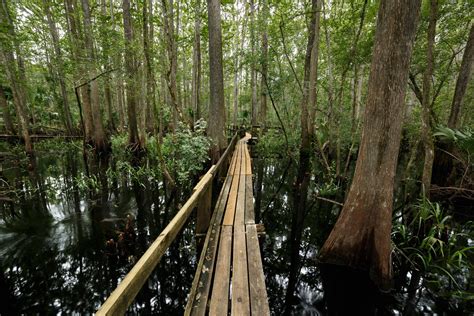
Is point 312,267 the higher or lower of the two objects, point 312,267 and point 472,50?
the lower

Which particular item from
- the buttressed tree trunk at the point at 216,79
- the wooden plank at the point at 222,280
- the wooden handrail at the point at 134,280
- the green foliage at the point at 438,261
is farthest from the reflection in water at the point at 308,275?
the buttressed tree trunk at the point at 216,79

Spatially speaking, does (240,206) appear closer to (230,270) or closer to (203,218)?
(203,218)

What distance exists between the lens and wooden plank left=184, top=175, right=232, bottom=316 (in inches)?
83.8

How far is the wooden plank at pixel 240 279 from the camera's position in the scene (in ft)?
6.92

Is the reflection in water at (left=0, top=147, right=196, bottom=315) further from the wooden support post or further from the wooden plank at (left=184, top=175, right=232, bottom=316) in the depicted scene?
the wooden plank at (left=184, top=175, right=232, bottom=316)

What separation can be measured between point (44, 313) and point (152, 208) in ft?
10.8

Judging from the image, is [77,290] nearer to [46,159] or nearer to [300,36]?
[46,159]

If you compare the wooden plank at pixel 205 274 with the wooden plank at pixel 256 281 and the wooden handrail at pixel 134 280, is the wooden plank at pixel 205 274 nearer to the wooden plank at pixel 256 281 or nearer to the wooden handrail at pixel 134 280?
the wooden plank at pixel 256 281

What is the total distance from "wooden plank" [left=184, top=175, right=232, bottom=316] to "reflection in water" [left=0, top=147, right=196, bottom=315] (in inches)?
34.2

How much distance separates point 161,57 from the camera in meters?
6.85

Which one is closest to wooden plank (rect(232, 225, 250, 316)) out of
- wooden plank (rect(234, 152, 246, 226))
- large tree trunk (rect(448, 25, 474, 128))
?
wooden plank (rect(234, 152, 246, 226))

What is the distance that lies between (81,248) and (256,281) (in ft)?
12.2

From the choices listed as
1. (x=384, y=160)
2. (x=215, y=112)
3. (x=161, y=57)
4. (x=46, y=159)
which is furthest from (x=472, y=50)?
(x=46, y=159)

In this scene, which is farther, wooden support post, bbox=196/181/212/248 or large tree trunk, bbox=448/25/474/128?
large tree trunk, bbox=448/25/474/128
